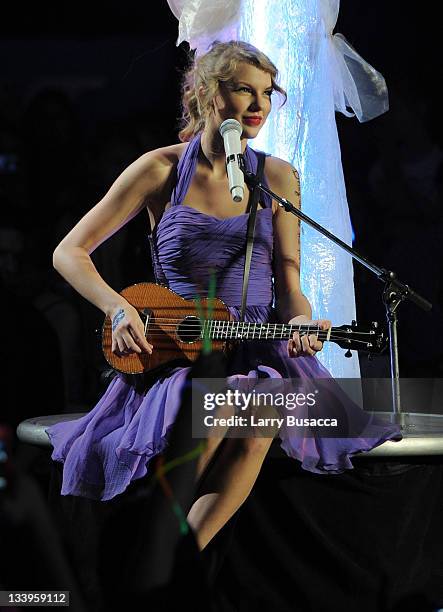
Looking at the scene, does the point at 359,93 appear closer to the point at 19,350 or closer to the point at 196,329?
the point at 196,329

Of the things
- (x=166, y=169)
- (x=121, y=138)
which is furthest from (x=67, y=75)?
(x=166, y=169)

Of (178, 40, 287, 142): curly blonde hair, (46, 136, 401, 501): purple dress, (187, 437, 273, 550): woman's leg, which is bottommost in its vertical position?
(187, 437, 273, 550): woman's leg

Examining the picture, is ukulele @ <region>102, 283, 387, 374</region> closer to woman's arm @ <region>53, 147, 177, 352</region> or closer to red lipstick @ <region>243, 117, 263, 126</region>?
woman's arm @ <region>53, 147, 177, 352</region>

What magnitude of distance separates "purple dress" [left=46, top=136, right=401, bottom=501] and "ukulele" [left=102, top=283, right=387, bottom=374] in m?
0.06

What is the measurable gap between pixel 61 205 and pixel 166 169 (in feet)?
2.46

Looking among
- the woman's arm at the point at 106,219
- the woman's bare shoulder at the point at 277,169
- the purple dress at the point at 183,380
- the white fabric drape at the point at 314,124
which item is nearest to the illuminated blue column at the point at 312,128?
the white fabric drape at the point at 314,124

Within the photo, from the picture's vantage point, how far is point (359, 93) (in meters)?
3.19

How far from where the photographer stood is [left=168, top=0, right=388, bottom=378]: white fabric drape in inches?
119

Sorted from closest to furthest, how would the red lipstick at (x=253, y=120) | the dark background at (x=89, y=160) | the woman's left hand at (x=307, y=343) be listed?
the woman's left hand at (x=307, y=343), the red lipstick at (x=253, y=120), the dark background at (x=89, y=160)

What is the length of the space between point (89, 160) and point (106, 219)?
0.73 meters

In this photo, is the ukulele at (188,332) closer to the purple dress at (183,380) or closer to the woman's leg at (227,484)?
the purple dress at (183,380)

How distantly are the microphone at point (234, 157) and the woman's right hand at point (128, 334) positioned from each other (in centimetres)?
43

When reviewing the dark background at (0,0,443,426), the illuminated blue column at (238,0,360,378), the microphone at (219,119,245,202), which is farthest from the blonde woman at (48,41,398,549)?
the dark background at (0,0,443,426)

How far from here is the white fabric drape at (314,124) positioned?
3.01 meters
